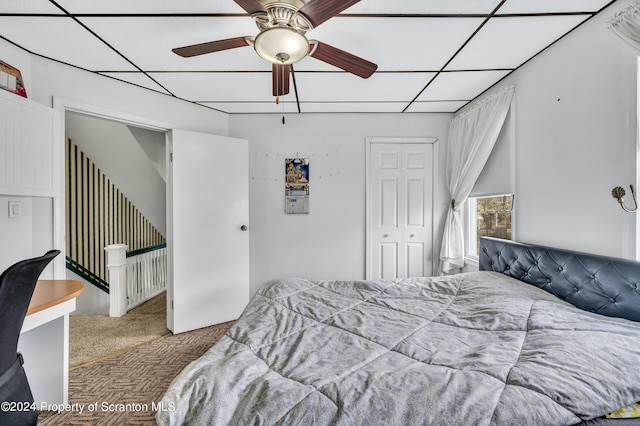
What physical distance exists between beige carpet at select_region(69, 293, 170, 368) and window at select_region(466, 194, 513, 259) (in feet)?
11.7

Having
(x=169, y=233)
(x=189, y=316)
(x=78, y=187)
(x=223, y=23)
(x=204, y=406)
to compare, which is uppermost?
(x=223, y=23)

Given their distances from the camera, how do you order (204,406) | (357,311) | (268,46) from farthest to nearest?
(357,311), (268,46), (204,406)

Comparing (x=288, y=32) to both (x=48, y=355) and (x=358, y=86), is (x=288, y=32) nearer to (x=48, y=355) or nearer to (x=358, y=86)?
(x=358, y=86)

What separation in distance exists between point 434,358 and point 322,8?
161cm

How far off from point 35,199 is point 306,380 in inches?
95.9

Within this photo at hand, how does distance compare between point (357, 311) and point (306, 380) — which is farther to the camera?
point (357, 311)

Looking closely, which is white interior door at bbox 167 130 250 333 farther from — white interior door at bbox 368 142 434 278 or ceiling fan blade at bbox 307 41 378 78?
ceiling fan blade at bbox 307 41 378 78

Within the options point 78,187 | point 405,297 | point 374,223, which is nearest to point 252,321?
point 405,297

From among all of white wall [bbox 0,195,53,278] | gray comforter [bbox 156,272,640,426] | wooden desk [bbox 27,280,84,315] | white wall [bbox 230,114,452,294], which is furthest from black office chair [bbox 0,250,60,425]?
white wall [bbox 230,114,452,294]

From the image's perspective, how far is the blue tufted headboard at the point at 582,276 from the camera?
1.36 metres

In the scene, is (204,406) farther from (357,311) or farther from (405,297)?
(405,297)

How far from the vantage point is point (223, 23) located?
1627mm

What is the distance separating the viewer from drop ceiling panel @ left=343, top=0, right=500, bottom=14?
4.83ft

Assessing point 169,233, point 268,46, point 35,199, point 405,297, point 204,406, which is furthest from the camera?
point 169,233
